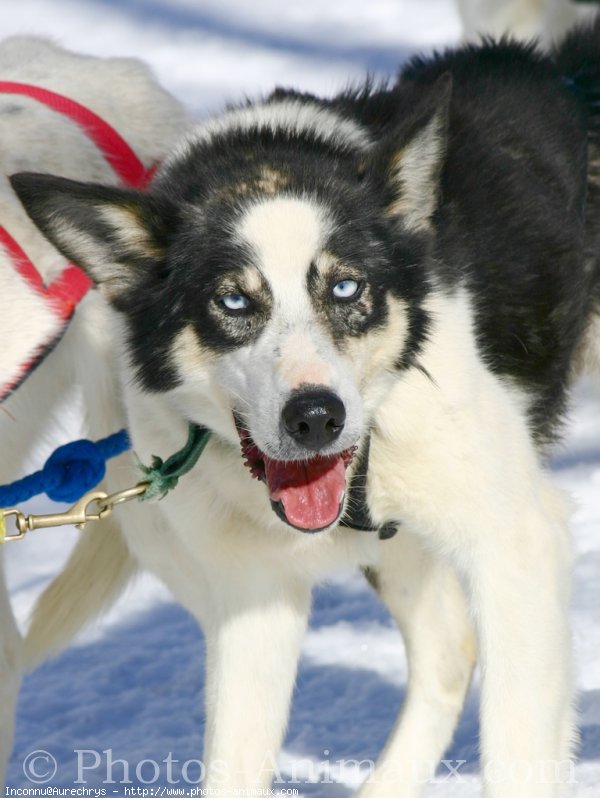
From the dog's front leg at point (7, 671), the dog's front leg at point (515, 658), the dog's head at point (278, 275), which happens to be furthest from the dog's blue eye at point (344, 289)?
the dog's front leg at point (7, 671)

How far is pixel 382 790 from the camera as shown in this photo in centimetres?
301

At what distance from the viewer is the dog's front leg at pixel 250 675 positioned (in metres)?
2.71

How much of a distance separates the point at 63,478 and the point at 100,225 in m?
0.47

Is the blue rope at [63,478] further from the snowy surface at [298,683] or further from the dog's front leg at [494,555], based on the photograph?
the snowy surface at [298,683]

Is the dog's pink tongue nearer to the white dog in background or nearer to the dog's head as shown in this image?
the dog's head

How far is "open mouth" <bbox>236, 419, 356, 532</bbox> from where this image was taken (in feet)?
7.43

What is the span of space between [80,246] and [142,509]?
614mm

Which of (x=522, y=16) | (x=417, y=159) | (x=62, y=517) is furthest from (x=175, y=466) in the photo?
(x=522, y=16)

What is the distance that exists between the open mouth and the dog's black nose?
4.2 inches

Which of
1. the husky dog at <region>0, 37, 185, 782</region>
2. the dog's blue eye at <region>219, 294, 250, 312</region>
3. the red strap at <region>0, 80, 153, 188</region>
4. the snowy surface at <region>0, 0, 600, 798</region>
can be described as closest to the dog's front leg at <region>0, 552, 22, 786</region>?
the husky dog at <region>0, 37, 185, 782</region>

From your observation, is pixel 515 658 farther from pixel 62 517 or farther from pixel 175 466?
pixel 62 517

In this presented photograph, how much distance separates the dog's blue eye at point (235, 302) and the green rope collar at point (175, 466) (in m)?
0.28

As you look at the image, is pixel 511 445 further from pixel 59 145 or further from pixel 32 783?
pixel 32 783

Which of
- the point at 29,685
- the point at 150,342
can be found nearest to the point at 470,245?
the point at 150,342
